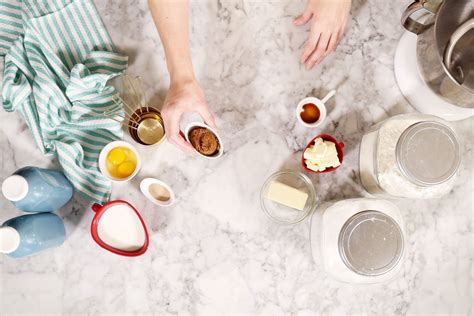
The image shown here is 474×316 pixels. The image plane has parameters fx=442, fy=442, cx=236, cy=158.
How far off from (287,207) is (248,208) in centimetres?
9

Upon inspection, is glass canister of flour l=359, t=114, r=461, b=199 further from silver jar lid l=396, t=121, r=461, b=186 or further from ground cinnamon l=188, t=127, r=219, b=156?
ground cinnamon l=188, t=127, r=219, b=156

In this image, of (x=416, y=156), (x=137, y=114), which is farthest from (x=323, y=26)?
(x=137, y=114)

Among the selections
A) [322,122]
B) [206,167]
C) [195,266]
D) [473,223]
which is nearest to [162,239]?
[195,266]

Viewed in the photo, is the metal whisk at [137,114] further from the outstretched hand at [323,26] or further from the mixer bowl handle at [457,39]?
the mixer bowl handle at [457,39]

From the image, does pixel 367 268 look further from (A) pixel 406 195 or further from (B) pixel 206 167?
(B) pixel 206 167

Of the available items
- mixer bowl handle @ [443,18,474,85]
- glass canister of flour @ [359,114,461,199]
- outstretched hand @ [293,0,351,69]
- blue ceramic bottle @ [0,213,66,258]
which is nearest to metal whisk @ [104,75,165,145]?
blue ceramic bottle @ [0,213,66,258]

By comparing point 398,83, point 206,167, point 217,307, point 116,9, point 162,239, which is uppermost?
point 116,9

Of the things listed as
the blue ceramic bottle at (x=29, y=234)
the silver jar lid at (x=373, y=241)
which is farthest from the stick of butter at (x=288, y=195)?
the blue ceramic bottle at (x=29, y=234)

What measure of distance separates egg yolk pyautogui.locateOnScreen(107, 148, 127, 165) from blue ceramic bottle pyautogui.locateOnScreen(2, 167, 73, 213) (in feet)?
0.42

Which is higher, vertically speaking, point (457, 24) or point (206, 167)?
point (457, 24)

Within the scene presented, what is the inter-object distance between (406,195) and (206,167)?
45cm

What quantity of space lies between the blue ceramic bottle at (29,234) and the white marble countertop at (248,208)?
7 centimetres

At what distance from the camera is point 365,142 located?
1.01 meters

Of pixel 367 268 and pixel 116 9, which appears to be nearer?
pixel 367 268
